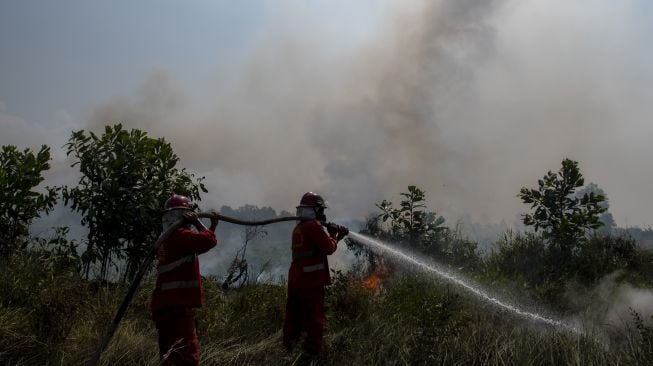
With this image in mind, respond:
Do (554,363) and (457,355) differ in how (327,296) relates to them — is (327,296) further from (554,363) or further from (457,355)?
(554,363)

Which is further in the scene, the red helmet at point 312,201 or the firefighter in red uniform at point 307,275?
the red helmet at point 312,201

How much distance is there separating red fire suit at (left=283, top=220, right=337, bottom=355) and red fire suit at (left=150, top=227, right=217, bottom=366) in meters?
1.33

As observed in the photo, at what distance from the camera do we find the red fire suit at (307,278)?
17.9ft

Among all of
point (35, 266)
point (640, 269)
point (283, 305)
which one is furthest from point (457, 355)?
point (640, 269)

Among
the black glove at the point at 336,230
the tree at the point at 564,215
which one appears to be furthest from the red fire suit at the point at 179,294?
the tree at the point at 564,215

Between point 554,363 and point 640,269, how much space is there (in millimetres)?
6629

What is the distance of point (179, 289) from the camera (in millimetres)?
4469

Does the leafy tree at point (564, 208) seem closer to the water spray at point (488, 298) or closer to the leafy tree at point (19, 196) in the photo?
the water spray at point (488, 298)

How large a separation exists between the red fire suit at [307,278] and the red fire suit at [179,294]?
1.33 metres

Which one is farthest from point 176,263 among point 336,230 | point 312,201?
point 336,230

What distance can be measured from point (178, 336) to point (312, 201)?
2221 mm

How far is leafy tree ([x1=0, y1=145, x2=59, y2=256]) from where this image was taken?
7.68 m

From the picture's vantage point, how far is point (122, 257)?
27.1ft

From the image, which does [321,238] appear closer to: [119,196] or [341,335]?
[341,335]
